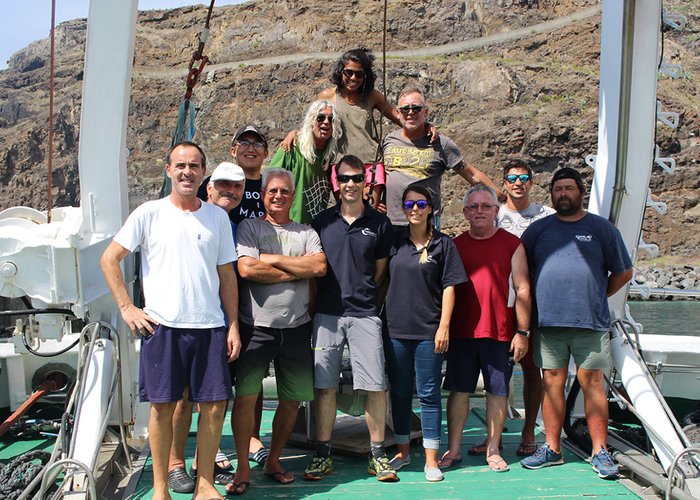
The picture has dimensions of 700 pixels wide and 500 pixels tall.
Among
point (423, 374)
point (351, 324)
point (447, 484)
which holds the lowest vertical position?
point (447, 484)

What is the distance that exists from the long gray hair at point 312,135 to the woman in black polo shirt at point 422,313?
813 mm

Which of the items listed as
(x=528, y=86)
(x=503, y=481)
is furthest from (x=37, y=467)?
(x=528, y=86)

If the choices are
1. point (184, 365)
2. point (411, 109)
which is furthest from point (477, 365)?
point (184, 365)

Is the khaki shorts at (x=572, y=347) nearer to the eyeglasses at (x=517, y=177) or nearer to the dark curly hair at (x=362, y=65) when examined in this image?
the eyeglasses at (x=517, y=177)

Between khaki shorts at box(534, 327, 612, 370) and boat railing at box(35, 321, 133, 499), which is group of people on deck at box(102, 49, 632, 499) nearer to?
khaki shorts at box(534, 327, 612, 370)

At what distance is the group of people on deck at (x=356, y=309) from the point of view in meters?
3.67

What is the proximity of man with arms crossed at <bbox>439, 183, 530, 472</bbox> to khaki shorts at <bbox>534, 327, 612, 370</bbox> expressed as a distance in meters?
0.15

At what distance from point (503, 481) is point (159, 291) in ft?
6.99

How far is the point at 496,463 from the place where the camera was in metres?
4.39

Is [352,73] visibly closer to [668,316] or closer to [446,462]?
[446,462]

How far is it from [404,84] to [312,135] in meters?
50.6

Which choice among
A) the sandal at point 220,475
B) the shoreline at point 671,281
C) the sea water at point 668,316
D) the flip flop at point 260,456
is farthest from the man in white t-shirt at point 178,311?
the shoreline at point 671,281

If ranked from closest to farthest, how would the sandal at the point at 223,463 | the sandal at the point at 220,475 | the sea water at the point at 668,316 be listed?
the sandal at the point at 220,475 < the sandal at the point at 223,463 < the sea water at the point at 668,316

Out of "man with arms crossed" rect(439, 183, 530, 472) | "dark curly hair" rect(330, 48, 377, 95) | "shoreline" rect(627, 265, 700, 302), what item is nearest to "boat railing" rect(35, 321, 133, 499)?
"man with arms crossed" rect(439, 183, 530, 472)
